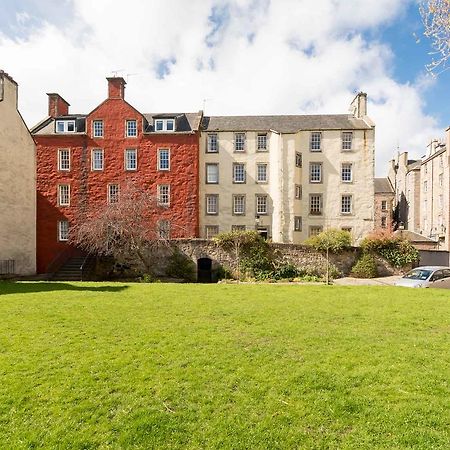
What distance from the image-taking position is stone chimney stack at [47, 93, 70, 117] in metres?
33.2

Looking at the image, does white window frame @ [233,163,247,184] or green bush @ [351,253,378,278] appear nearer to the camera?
green bush @ [351,253,378,278]

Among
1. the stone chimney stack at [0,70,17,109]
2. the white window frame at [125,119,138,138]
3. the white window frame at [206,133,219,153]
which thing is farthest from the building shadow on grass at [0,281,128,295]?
the white window frame at [206,133,219,153]

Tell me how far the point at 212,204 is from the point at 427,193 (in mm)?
27623

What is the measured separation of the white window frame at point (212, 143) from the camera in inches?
1276

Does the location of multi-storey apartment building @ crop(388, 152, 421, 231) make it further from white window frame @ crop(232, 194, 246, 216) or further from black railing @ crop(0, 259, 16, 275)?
black railing @ crop(0, 259, 16, 275)

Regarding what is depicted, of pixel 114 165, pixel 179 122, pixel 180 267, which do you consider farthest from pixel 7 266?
pixel 179 122

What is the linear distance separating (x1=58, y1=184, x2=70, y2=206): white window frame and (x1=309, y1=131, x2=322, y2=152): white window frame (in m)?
23.5

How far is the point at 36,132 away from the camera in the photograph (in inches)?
1241

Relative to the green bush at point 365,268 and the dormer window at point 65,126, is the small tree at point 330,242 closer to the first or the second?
the green bush at point 365,268

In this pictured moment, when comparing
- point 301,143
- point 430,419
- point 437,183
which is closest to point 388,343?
point 430,419

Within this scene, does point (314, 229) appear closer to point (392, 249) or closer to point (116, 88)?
point (392, 249)

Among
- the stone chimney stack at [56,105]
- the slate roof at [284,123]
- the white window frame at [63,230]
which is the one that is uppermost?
the stone chimney stack at [56,105]

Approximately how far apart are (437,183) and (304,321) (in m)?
37.3

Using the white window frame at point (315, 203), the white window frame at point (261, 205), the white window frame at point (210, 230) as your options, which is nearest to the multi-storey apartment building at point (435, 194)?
the white window frame at point (315, 203)
